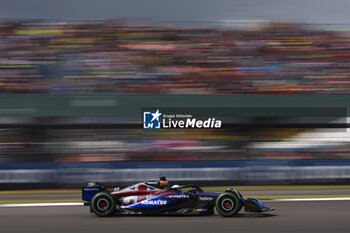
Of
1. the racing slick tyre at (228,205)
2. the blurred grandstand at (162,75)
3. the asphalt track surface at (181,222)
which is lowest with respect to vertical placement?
the asphalt track surface at (181,222)

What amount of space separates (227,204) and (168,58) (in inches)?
414

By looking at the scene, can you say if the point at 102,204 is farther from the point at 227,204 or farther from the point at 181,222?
the point at 227,204

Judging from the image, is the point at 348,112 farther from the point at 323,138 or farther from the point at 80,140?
the point at 80,140

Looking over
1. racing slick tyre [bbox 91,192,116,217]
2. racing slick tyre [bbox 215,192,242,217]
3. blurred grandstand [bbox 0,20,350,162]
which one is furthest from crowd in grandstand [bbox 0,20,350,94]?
racing slick tyre [bbox 215,192,242,217]

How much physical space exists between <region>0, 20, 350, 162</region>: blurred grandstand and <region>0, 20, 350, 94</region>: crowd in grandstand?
36mm

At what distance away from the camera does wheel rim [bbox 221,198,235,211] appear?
8.42 m

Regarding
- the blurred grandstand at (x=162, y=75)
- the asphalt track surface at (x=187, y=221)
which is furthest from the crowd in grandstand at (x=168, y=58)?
the asphalt track surface at (x=187, y=221)

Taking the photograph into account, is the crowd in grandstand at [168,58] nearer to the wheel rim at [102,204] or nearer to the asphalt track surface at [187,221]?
the asphalt track surface at [187,221]

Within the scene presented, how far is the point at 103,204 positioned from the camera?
8.73 meters

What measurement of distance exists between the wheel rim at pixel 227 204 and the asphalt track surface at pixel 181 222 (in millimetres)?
181

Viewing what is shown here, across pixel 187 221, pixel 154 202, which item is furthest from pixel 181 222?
pixel 154 202

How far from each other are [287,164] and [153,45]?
672 cm

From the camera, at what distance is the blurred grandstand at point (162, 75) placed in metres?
16.2

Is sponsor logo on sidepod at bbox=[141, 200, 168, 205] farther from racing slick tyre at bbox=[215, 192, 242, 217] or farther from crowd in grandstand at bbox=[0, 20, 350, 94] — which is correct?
crowd in grandstand at bbox=[0, 20, 350, 94]
